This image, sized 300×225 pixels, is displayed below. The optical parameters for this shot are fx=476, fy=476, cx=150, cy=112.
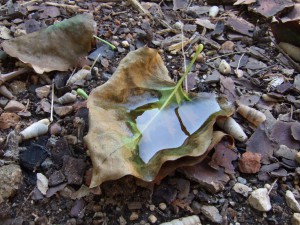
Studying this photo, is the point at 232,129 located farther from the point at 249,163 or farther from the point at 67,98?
the point at 67,98

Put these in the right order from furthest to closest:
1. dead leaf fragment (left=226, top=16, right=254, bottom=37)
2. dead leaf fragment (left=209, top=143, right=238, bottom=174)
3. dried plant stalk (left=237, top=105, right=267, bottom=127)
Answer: dead leaf fragment (left=226, top=16, right=254, bottom=37) < dried plant stalk (left=237, top=105, right=267, bottom=127) < dead leaf fragment (left=209, top=143, right=238, bottom=174)

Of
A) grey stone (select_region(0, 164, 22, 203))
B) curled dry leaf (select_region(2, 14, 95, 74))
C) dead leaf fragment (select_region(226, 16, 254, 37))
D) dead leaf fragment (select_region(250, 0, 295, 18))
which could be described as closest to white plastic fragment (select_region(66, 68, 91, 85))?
curled dry leaf (select_region(2, 14, 95, 74))

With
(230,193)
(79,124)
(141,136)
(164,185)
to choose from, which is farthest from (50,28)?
(230,193)

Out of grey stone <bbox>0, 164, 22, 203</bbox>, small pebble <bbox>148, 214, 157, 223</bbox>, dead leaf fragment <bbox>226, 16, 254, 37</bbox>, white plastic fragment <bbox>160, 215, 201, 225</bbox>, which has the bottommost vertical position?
small pebble <bbox>148, 214, 157, 223</bbox>

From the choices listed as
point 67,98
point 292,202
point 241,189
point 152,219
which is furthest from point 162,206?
point 67,98

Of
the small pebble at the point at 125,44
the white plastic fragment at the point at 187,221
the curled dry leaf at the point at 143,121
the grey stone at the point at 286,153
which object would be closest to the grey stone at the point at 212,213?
the white plastic fragment at the point at 187,221

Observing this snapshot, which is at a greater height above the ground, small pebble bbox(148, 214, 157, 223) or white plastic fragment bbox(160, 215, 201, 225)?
white plastic fragment bbox(160, 215, 201, 225)

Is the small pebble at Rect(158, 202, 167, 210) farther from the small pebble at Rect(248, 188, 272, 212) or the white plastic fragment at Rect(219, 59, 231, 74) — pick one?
the white plastic fragment at Rect(219, 59, 231, 74)
